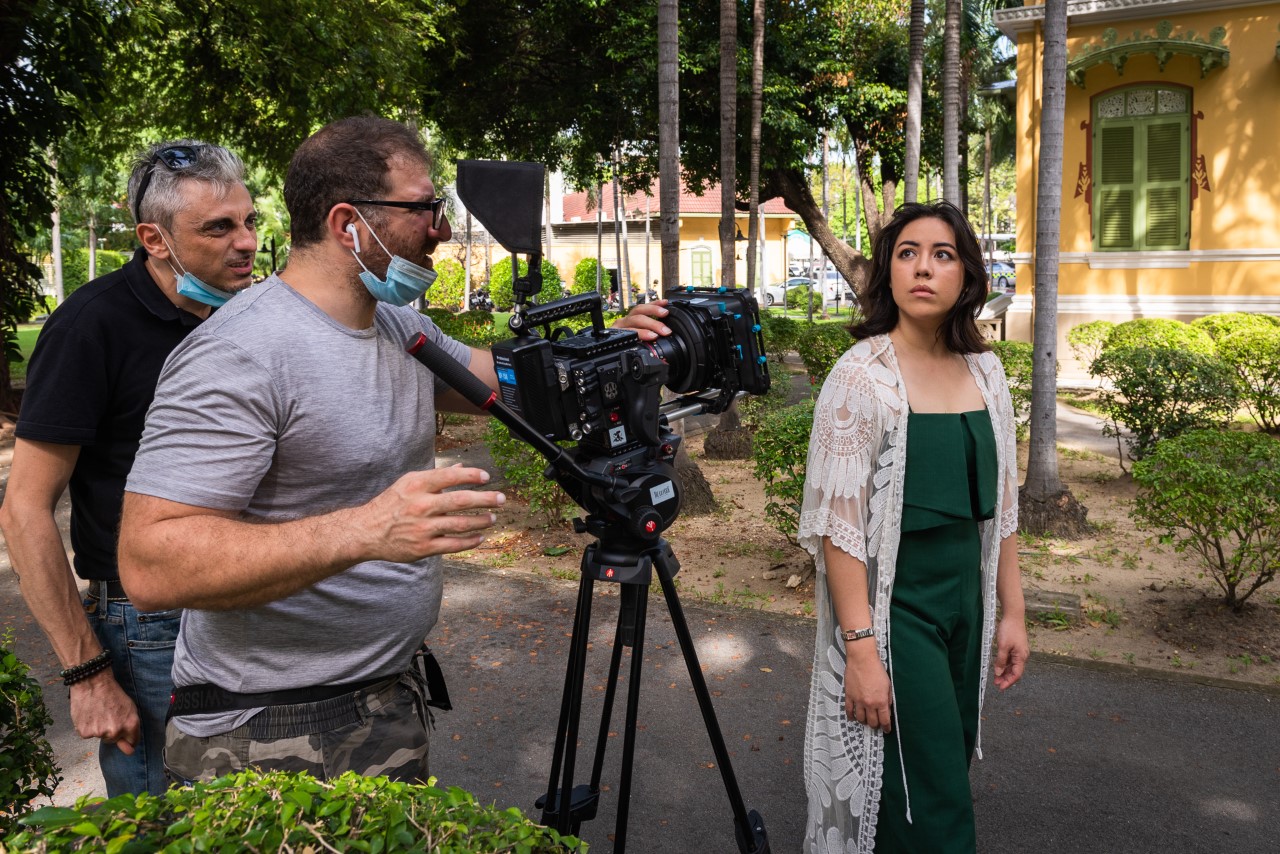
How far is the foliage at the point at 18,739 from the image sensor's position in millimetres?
2270

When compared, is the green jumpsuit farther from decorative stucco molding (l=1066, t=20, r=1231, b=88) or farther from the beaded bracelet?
decorative stucco molding (l=1066, t=20, r=1231, b=88)

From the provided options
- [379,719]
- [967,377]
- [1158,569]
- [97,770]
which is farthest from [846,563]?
[1158,569]

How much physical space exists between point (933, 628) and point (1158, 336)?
927 cm

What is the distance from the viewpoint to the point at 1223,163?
45.0ft

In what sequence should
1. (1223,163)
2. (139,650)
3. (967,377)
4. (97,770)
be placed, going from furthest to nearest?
(1223,163) → (97,770) → (967,377) → (139,650)

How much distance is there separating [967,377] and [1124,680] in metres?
2.75

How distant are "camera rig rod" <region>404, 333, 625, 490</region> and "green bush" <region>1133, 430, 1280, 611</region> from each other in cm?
421

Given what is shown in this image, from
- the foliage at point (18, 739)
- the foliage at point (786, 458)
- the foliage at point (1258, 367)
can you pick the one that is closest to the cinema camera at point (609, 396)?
the foliage at point (18, 739)

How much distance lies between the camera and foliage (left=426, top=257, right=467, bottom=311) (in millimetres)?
44000

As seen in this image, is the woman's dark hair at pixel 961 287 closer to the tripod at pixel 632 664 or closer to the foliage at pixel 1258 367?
the tripod at pixel 632 664

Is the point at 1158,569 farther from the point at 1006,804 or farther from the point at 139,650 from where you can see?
the point at 139,650

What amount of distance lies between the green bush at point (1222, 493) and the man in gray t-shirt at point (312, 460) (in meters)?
4.42

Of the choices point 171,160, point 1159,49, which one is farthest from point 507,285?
point 171,160

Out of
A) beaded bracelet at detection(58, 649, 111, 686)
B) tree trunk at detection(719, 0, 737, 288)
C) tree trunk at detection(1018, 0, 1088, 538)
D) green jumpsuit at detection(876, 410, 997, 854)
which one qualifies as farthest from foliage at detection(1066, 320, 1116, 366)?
beaded bracelet at detection(58, 649, 111, 686)
